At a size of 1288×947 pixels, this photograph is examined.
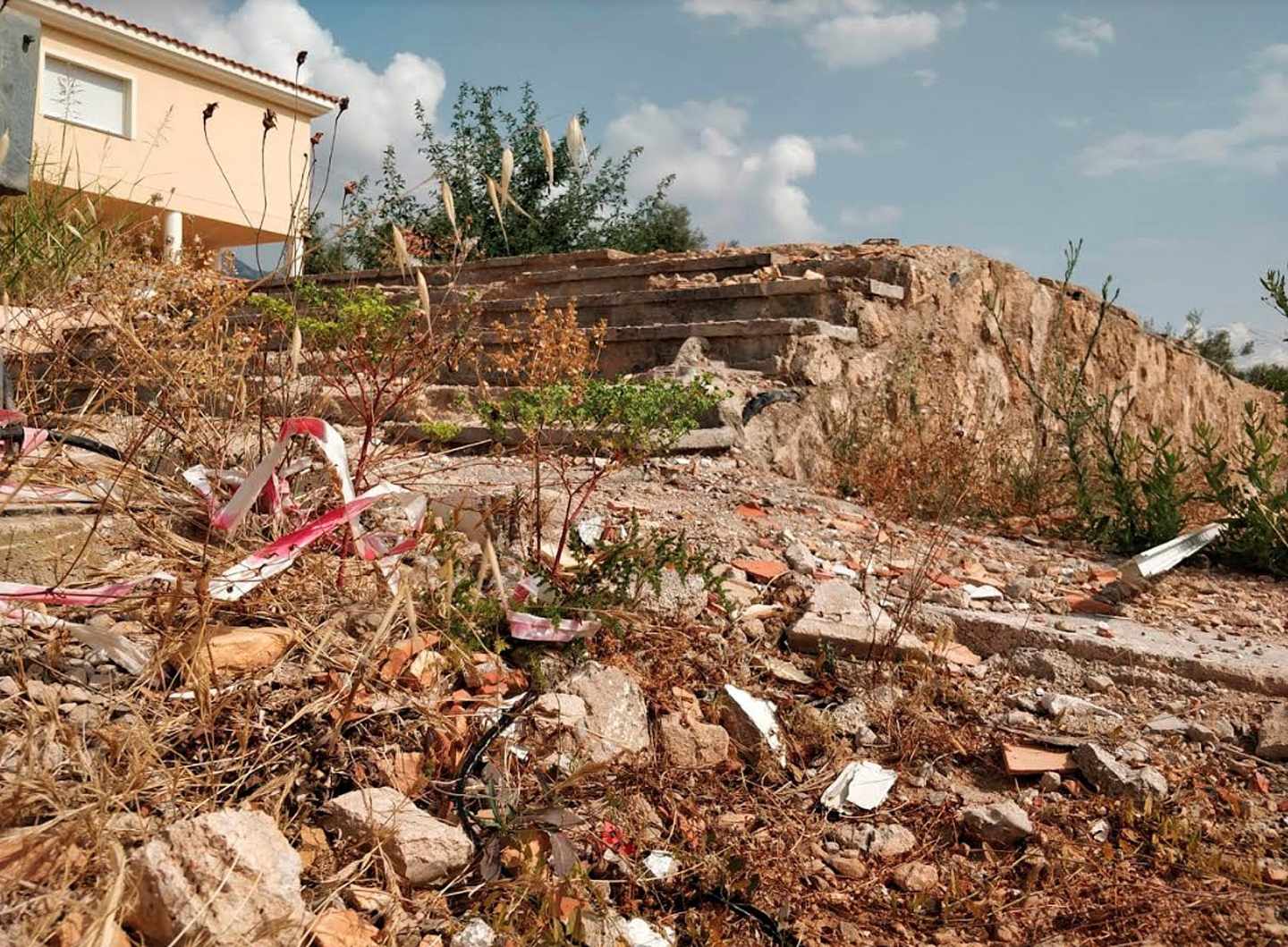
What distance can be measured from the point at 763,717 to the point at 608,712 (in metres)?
0.40

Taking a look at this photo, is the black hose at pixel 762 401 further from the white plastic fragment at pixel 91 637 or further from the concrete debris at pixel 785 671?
the white plastic fragment at pixel 91 637

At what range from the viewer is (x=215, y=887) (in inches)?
61.7

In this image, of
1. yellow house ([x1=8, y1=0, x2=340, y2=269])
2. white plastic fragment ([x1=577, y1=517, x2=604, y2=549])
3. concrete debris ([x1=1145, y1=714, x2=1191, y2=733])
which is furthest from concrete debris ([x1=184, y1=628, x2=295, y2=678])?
yellow house ([x1=8, y1=0, x2=340, y2=269])

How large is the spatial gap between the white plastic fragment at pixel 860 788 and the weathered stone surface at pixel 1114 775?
0.44 meters

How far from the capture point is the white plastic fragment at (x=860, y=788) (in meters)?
2.40

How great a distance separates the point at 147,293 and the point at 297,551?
4.75 feet

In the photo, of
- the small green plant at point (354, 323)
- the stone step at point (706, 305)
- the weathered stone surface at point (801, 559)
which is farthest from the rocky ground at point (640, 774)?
the stone step at point (706, 305)

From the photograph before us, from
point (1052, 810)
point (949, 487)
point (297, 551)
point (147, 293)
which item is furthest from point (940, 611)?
point (147, 293)

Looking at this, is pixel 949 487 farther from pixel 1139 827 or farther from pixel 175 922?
pixel 175 922

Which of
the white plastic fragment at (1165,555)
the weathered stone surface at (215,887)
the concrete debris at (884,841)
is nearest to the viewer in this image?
the weathered stone surface at (215,887)

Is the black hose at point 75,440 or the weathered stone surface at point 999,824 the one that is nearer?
the weathered stone surface at point 999,824

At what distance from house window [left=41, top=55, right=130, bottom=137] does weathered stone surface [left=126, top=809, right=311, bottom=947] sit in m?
14.1

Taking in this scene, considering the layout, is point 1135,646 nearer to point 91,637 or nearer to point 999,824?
point 999,824

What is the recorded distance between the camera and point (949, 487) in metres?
4.57
